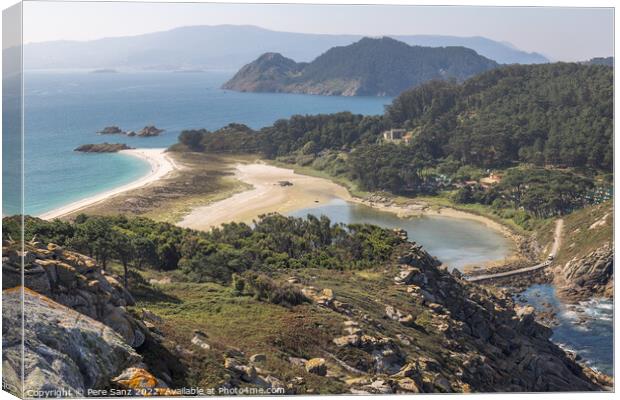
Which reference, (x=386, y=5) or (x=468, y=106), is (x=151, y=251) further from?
(x=468, y=106)

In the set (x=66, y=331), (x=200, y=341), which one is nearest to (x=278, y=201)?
(x=200, y=341)

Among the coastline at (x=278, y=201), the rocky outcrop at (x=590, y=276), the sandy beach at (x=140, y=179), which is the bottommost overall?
the rocky outcrop at (x=590, y=276)

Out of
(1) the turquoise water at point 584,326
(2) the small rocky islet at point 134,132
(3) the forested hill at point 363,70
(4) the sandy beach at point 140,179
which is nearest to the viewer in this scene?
(1) the turquoise water at point 584,326

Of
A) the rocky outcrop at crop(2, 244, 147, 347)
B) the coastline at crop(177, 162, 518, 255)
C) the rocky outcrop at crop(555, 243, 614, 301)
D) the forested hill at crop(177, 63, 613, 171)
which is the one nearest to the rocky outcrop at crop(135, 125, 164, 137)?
the forested hill at crop(177, 63, 613, 171)

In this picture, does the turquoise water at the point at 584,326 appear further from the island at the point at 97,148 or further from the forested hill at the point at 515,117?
the island at the point at 97,148

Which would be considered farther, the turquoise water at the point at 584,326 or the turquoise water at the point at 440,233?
the turquoise water at the point at 440,233

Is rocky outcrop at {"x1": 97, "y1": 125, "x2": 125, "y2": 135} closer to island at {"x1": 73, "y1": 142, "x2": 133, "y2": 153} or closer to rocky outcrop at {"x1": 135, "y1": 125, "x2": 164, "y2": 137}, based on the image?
island at {"x1": 73, "y1": 142, "x2": 133, "y2": 153}

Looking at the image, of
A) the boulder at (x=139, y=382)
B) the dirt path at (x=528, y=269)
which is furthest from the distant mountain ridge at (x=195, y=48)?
the boulder at (x=139, y=382)
